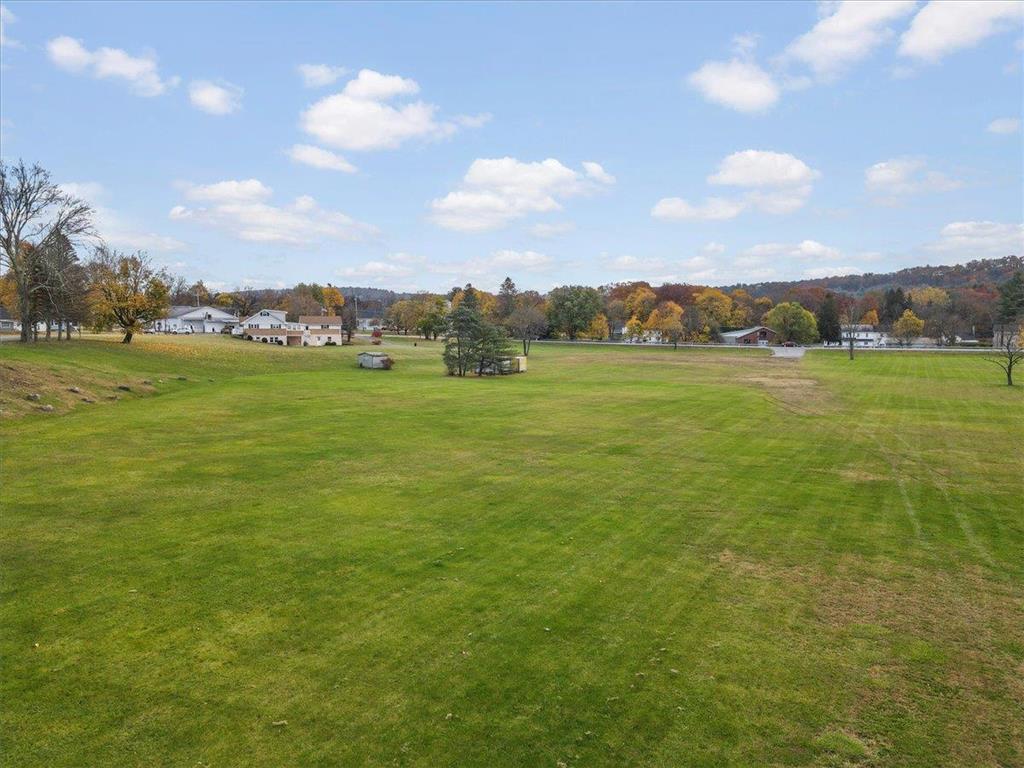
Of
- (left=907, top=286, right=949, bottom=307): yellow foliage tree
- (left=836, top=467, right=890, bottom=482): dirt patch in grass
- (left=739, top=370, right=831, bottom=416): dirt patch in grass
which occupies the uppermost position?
(left=907, top=286, right=949, bottom=307): yellow foliage tree

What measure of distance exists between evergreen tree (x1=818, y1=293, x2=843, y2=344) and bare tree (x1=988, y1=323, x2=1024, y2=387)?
91.2 ft

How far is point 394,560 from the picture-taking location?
42.2ft

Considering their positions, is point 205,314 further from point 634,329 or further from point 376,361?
point 634,329

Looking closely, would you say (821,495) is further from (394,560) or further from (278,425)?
(278,425)

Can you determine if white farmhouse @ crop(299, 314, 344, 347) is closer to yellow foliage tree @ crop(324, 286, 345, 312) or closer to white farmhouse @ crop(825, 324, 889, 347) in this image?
yellow foliage tree @ crop(324, 286, 345, 312)

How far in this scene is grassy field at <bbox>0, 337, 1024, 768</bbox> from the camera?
25.3 feet

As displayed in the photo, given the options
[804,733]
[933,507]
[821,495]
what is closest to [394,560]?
[804,733]

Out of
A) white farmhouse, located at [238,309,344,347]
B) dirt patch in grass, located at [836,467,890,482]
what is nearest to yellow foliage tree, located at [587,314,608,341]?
white farmhouse, located at [238,309,344,347]

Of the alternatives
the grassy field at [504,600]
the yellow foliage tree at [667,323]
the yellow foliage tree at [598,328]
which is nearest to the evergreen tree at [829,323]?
the yellow foliage tree at [667,323]

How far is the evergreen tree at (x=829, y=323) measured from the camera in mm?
130500

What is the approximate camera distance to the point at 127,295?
6600cm

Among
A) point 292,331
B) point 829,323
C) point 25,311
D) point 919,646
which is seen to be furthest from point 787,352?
point 25,311

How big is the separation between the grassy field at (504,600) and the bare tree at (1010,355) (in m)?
31.7

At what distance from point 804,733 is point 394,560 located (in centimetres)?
791
